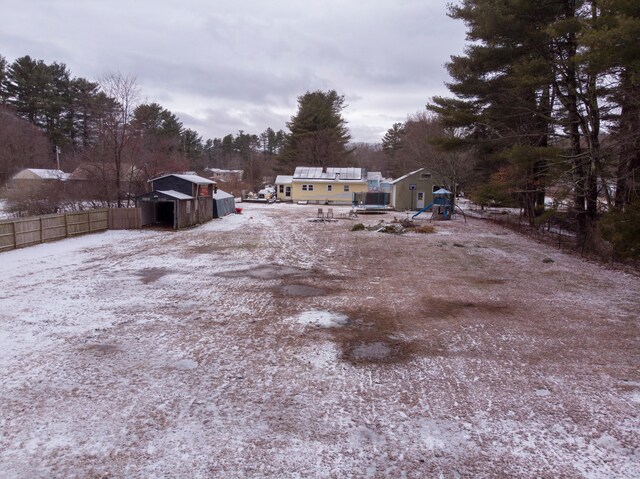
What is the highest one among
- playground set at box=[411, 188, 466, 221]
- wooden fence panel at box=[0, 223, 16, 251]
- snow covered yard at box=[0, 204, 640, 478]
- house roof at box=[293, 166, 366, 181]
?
house roof at box=[293, 166, 366, 181]

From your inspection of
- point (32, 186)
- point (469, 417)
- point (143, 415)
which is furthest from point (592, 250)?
point (32, 186)

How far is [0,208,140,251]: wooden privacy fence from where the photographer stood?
49.1 feet

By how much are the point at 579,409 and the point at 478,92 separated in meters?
20.6

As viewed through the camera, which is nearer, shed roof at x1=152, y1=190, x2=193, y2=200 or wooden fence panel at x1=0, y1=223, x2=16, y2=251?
wooden fence panel at x1=0, y1=223, x2=16, y2=251

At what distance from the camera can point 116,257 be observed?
14391 mm

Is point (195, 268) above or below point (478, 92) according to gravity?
below

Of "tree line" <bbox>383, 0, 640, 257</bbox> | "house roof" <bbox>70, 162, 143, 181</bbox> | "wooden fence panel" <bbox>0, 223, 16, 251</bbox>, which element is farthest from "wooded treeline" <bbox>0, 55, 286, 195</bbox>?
"tree line" <bbox>383, 0, 640, 257</bbox>

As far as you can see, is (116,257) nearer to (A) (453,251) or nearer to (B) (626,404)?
(A) (453,251)

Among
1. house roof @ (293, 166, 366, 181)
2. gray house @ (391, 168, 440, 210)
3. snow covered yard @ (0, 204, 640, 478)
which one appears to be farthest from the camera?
house roof @ (293, 166, 366, 181)

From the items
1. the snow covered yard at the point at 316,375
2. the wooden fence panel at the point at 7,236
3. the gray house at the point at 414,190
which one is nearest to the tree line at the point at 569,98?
the snow covered yard at the point at 316,375

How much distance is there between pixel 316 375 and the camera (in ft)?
18.4

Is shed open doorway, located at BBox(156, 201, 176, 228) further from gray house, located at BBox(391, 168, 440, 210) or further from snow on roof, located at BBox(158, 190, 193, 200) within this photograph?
gray house, located at BBox(391, 168, 440, 210)

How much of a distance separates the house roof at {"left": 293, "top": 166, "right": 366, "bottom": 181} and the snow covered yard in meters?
36.7

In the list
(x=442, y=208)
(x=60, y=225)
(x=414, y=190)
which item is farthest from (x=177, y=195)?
(x=414, y=190)
